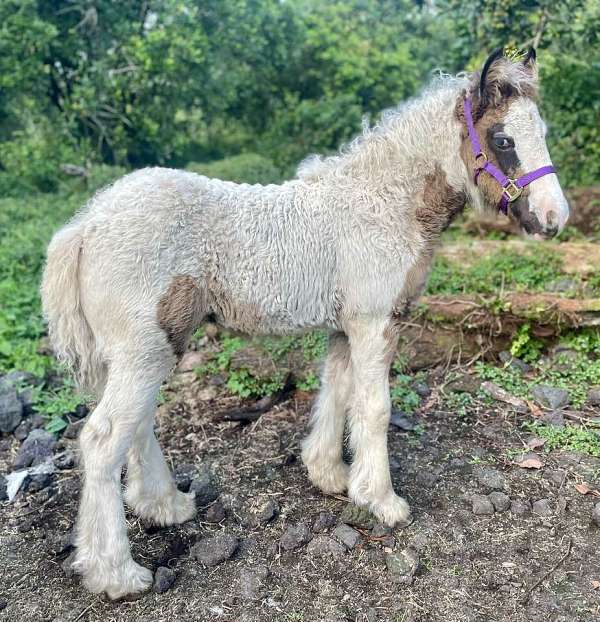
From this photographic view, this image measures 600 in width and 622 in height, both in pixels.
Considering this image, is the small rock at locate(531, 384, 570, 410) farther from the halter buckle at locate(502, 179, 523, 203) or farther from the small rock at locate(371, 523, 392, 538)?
the halter buckle at locate(502, 179, 523, 203)

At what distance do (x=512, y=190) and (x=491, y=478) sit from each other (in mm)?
1828

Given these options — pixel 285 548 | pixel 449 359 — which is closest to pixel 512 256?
pixel 449 359

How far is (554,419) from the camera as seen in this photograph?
4.16m

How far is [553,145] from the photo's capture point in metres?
9.12

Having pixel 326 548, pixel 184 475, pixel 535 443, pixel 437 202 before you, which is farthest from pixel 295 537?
pixel 437 202

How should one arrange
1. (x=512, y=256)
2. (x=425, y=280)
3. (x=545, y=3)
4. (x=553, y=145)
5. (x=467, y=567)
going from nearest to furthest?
(x=467, y=567) < (x=425, y=280) < (x=512, y=256) < (x=545, y=3) < (x=553, y=145)

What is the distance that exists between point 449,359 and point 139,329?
9.87 ft

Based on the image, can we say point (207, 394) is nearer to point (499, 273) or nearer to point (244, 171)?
point (499, 273)

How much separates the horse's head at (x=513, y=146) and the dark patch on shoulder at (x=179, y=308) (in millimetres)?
1543

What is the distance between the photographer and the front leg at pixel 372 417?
312 centimetres

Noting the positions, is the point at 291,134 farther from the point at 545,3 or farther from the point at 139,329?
the point at 139,329

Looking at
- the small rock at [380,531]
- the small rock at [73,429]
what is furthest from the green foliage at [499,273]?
the small rock at [73,429]

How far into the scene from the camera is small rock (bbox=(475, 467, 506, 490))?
3.56 metres

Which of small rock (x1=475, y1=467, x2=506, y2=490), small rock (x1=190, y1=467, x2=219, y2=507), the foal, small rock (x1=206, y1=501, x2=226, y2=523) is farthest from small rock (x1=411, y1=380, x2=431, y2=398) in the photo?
small rock (x1=206, y1=501, x2=226, y2=523)
